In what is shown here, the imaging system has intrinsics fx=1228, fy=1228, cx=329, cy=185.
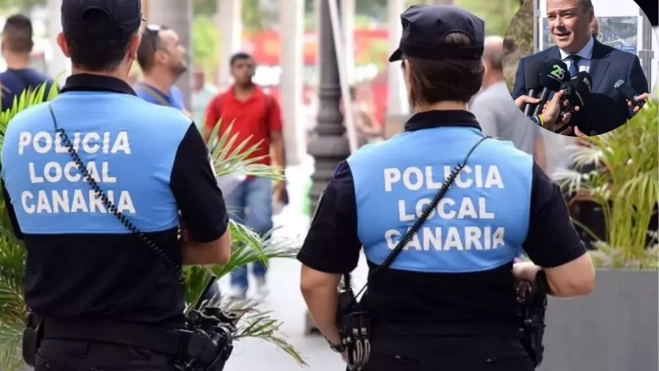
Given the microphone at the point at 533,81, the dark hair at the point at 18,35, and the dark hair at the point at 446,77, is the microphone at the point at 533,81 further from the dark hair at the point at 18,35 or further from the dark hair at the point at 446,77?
the dark hair at the point at 18,35

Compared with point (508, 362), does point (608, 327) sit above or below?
below

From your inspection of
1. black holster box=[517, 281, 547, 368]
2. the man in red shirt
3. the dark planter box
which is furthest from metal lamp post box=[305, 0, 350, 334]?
black holster box=[517, 281, 547, 368]

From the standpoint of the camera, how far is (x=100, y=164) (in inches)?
128

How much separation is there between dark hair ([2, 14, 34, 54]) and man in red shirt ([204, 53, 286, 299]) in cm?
164

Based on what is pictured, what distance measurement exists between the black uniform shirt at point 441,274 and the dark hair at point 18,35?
5009mm

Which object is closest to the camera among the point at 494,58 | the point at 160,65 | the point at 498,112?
the point at 160,65

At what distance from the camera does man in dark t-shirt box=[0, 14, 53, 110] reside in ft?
24.6

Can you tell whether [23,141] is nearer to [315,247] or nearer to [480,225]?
[315,247]

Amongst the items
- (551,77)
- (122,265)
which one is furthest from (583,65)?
(122,265)

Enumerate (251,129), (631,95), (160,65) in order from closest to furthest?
(631,95)
(160,65)
(251,129)

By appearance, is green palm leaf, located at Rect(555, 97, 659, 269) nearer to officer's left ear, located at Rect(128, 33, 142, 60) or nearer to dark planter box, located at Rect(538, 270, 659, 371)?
dark planter box, located at Rect(538, 270, 659, 371)

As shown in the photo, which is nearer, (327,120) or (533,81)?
(533,81)

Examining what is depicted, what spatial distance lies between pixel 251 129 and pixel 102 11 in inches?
236

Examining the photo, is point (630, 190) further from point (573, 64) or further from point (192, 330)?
point (192, 330)
